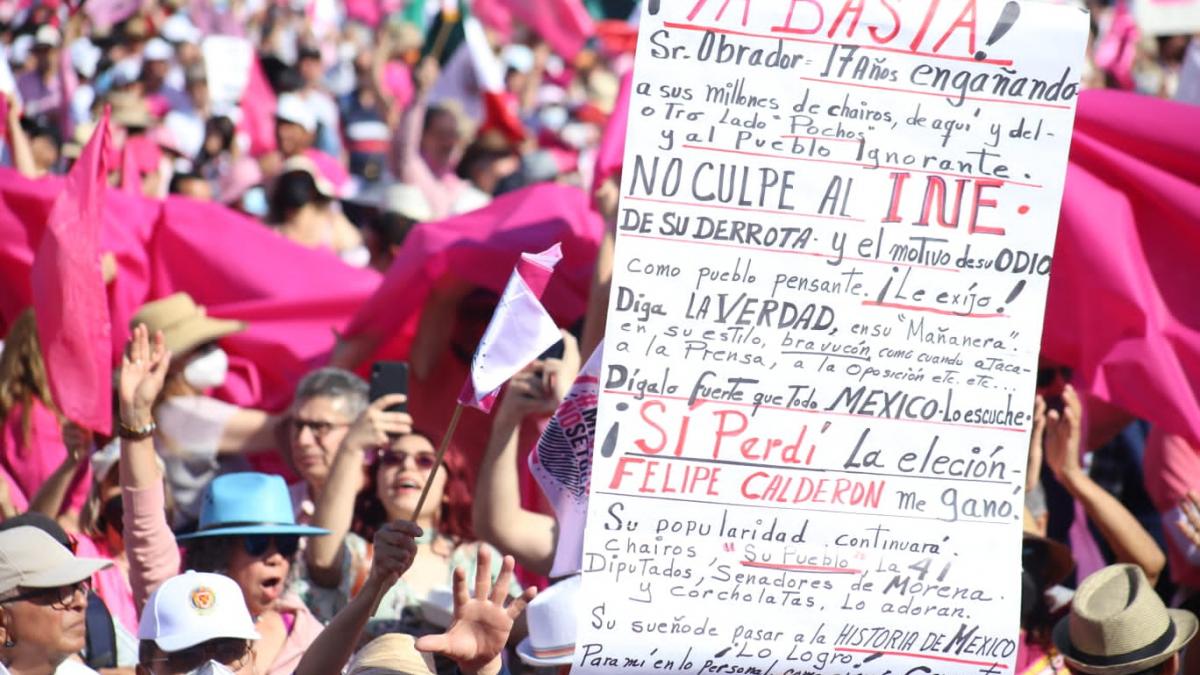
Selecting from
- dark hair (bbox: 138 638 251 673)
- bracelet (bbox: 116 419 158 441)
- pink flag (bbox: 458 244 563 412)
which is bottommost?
dark hair (bbox: 138 638 251 673)

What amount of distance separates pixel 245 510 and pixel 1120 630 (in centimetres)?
210

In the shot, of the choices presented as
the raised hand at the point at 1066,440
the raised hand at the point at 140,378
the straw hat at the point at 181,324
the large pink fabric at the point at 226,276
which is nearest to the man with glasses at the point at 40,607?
the raised hand at the point at 140,378

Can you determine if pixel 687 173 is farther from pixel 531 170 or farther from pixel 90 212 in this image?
pixel 531 170

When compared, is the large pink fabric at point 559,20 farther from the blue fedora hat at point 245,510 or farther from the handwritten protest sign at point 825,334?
the handwritten protest sign at point 825,334

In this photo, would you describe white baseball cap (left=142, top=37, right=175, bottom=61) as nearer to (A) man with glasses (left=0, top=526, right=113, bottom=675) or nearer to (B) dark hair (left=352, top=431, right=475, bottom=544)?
(B) dark hair (left=352, top=431, right=475, bottom=544)

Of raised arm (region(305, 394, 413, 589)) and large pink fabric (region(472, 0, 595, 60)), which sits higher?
large pink fabric (region(472, 0, 595, 60))

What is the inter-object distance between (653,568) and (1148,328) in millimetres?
2198

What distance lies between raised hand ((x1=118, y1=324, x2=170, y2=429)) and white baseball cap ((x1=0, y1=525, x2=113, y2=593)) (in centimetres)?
42

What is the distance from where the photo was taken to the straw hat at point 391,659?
374 cm

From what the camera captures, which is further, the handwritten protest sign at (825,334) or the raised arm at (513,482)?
the raised arm at (513,482)

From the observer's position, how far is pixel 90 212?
18.0 feet

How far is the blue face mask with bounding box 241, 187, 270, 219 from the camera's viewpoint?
8.51 m

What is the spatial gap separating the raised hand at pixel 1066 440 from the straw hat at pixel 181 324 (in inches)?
A: 103

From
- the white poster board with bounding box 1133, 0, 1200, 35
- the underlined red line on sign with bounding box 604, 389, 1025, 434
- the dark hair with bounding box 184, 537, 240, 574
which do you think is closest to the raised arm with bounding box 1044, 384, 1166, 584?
the underlined red line on sign with bounding box 604, 389, 1025, 434
